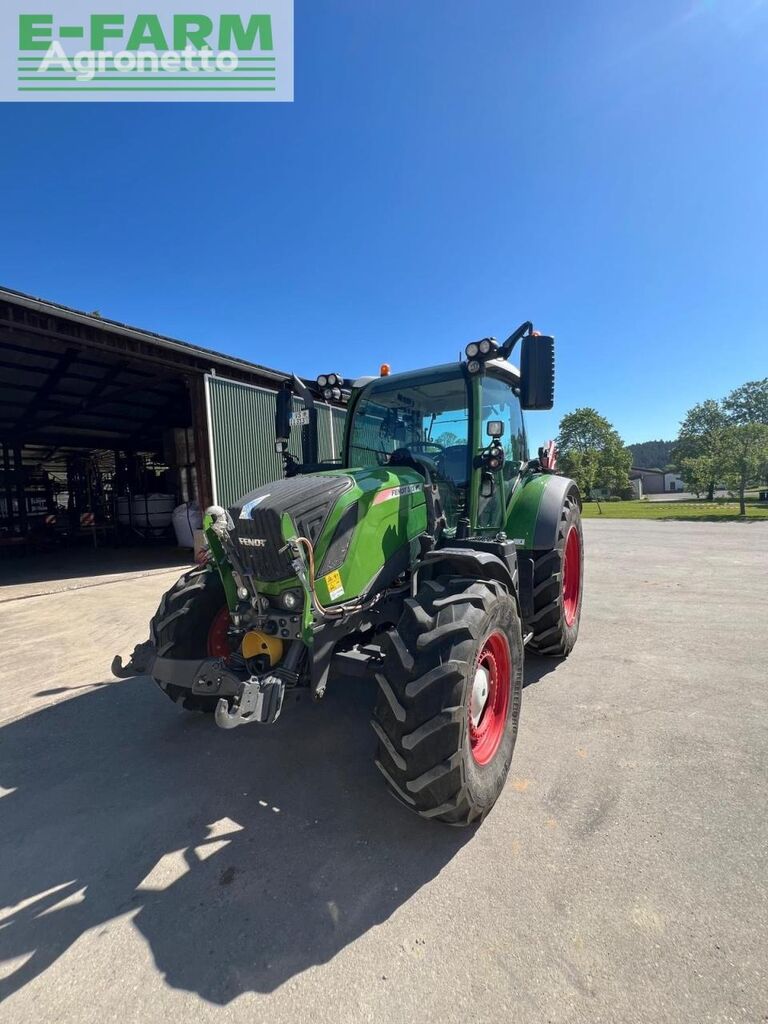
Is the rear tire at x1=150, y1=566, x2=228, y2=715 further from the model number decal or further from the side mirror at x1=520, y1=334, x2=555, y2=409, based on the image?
the side mirror at x1=520, y1=334, x2=555, y2=409

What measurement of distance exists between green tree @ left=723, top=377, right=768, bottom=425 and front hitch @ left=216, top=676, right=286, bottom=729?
222 feet

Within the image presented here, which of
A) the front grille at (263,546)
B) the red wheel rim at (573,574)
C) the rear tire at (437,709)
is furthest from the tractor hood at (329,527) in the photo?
the red wheel rim at (573,574)

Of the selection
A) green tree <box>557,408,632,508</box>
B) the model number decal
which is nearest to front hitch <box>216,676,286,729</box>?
the model number decal

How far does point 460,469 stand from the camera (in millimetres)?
3543

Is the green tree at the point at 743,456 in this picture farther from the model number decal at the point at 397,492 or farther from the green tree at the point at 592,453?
the model number decal at the point at 397,492

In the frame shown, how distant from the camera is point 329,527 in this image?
2461 mm

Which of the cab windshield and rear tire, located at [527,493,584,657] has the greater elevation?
the cab windshield

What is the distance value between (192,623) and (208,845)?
1.21 meters

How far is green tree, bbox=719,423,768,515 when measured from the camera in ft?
70.2

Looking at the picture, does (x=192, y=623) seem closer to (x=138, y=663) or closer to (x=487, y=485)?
(x=138, y=663)

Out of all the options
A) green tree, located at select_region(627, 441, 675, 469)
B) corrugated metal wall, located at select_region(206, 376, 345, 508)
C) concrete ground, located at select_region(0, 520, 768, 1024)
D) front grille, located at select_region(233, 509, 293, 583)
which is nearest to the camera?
concrete ground, located at select_region(0, 520, 768, 1024)

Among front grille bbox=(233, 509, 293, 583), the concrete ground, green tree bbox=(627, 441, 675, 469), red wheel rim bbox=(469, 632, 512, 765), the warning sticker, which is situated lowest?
the concrete ground

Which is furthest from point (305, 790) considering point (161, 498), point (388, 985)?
point (161, 498)

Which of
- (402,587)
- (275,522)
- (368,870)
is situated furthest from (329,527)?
(368,870)
